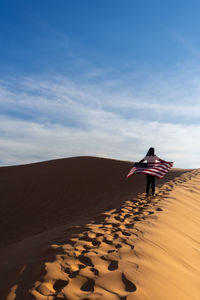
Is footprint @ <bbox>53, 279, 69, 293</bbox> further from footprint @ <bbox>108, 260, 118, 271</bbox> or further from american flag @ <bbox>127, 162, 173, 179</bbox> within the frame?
american flag @ <bbox>127, 162, 173, 179</bbox>

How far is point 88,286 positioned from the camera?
11.0 feet

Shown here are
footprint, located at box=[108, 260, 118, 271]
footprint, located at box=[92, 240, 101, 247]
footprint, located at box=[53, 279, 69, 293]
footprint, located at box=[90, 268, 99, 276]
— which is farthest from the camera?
footprint, located at box=[92, 240, 101, 247]

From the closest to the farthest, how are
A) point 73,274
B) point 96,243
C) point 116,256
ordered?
point 73,274 < point 116,256 < point 96,243

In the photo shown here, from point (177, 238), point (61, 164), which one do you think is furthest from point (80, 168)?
point (177, 238)

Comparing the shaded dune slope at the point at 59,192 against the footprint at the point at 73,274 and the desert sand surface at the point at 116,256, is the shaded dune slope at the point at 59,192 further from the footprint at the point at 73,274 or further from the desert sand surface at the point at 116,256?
the footprint at the point at 73,274

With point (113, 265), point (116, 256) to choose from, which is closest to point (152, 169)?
point (116, 256)

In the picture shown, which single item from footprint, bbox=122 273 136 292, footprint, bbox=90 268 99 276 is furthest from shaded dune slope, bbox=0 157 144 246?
footprint, bbox=122 273 136 292

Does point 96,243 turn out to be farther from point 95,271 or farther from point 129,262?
point 95,271

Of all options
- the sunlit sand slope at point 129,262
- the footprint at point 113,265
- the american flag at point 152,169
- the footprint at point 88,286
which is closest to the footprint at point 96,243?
the sunlit sand slope at point 129,262

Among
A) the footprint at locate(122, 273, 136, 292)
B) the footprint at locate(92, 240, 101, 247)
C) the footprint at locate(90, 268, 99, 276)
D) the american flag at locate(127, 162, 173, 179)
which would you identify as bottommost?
the footprint at locate(90, 268, 99, 276)

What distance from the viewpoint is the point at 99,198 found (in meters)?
13.2

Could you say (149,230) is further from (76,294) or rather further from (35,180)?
(35,180)

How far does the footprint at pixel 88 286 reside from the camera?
3285mm

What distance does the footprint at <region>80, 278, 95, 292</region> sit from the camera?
10.8 ft
